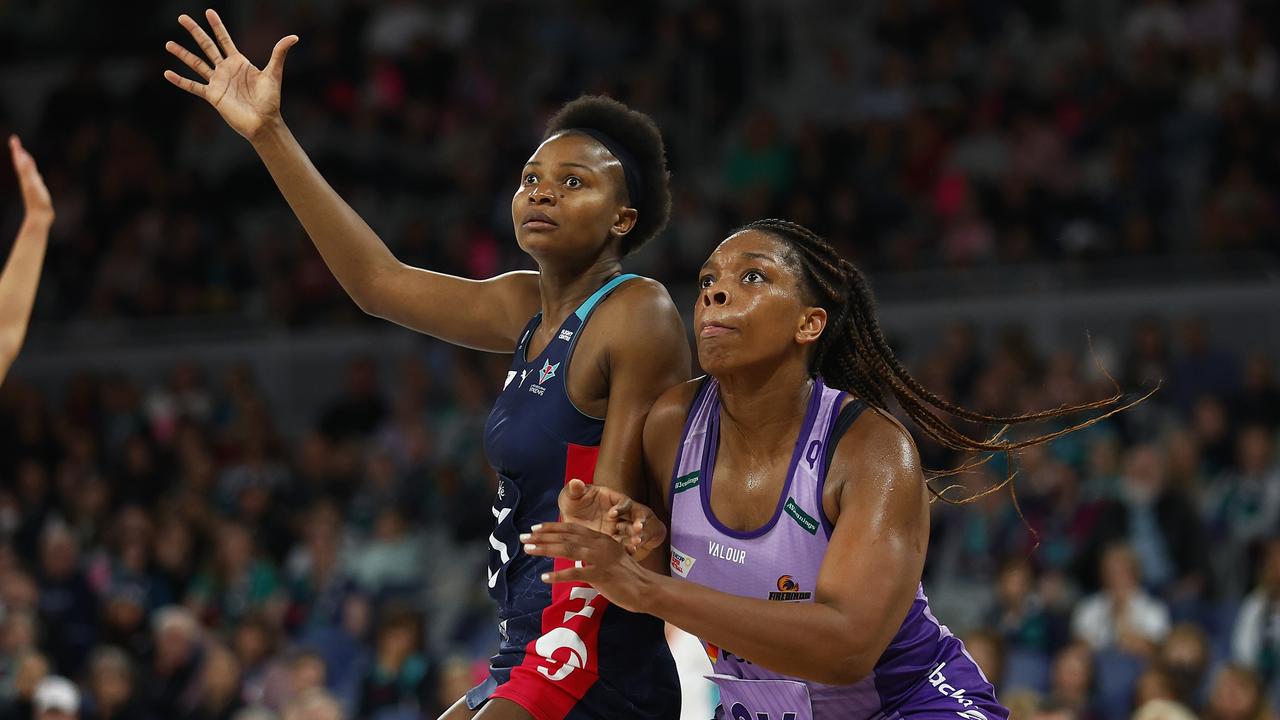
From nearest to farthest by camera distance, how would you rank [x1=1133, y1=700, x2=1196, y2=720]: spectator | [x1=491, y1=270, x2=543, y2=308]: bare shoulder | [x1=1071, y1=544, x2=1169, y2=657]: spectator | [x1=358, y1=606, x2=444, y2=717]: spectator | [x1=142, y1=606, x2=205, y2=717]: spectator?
[x1=491, y1=270, x2=543, y2=308]: bare shoulder
[x1=1133, y1=700, x2=1196, y2=720]: spectator
[x1=1071, y1=544, x2=1169, y2=657]: spectator
[x1=358, y1=606, x2=444, y2=717]: spectator
[x1=142, y1=606, x2=205, y2=717]: spectator

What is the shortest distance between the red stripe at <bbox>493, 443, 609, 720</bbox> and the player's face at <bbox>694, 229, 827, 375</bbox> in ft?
1.67

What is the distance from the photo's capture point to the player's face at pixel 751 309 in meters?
4.00

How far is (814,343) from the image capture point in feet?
14.1

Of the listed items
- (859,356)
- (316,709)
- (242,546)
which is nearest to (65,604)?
(242,546)

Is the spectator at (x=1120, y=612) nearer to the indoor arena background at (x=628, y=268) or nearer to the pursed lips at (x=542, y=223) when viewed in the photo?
the indoor arena background at (x=628, y=268)

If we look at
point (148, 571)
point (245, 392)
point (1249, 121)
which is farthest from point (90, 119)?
point (1249, 121)

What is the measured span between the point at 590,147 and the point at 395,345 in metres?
10.4

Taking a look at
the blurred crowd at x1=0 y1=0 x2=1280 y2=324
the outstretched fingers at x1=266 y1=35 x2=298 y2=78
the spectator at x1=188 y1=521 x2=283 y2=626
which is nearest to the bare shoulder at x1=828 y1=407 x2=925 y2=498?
the outstretched fingers at x1=266 y1=35 x2=298 y2=78

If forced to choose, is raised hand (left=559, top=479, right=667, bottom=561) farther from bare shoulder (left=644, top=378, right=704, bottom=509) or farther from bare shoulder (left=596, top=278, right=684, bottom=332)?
bare shoulder (left=596, top=278, right=684, bottom=332)

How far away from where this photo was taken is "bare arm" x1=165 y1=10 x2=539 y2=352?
→ 478 centimetres

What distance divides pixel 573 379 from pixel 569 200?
19.3 inches

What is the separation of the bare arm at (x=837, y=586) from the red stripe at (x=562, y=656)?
A: 0.70 m

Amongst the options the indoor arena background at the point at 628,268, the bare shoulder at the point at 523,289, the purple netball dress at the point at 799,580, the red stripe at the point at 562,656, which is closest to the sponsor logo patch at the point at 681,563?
the purple netball dress at the point at 799,580

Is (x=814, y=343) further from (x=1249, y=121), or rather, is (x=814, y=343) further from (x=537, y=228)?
(x=1249, y=121)
